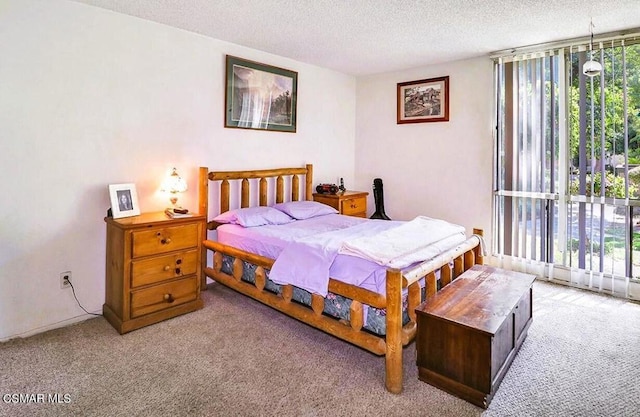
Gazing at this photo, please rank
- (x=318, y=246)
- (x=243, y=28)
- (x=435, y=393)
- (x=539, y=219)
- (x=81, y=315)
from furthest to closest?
1. (x=539, y=219)
2. (x=243, y=28)
3. (x=81, y=315)
4. (x=318, y=246)
5. (x=435, y=393)

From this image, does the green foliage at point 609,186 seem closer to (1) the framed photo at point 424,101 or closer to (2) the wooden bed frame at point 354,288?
(2) the wooden bed frame at point 354,288

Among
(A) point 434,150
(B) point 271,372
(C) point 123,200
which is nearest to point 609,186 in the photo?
(A) point 434,150

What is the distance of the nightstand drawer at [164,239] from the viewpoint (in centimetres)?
274

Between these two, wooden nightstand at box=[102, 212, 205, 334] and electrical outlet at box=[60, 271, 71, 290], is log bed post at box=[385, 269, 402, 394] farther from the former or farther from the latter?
electrical outlet at box=[60, 271, 71, 290]

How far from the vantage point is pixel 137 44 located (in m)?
3.14

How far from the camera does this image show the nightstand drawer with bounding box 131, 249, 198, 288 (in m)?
2.76

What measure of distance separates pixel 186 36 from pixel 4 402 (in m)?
3.12

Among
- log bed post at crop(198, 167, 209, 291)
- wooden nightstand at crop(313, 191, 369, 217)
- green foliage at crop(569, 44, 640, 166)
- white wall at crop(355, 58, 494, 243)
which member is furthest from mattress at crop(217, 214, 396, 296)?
green foliage at crop(569, 44, 640, 166)

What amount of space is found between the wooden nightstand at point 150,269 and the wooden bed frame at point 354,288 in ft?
1.16

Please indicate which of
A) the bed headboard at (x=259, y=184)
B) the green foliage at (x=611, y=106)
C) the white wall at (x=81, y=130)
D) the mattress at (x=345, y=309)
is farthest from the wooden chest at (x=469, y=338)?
the white wall at (x=81, y=130)

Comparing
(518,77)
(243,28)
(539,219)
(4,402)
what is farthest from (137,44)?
(539,219)

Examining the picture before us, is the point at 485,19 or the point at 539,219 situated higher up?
the point at 485,19

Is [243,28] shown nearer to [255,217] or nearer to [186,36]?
[186,36]

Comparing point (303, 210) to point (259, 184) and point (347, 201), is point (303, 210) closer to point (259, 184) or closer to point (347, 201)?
point (259, 184)
